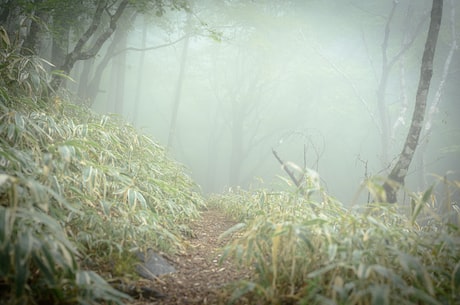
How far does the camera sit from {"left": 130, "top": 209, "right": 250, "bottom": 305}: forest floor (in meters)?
2.01

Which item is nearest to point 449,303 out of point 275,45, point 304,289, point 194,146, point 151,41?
point 304,289

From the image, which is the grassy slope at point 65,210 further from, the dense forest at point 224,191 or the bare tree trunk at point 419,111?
the bare tree trunk at point 419,111

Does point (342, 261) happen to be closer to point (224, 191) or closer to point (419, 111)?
point (419, 111)

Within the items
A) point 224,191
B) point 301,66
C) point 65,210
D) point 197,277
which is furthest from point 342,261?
point 301,66

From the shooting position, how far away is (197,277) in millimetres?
2441

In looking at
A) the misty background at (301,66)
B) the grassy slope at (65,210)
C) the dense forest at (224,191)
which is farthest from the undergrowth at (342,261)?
the misty background at (301,66)

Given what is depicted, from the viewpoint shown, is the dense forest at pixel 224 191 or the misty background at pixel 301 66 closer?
the dense forest at pixel 224 191

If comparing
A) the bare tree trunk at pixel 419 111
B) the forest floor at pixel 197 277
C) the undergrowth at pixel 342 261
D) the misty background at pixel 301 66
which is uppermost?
the misty background at pixel 301 66

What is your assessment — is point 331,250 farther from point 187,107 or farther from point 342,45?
point 187,107

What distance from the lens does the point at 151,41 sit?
19.1 metres

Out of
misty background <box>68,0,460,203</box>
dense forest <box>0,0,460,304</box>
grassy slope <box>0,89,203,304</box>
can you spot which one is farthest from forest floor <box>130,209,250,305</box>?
misty background <box>68,0,460,203</box>

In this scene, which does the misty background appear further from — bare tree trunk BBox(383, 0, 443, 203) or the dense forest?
bare tree trunk BBox(383, 0, 443, 203)

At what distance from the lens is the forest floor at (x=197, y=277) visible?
2.01 m

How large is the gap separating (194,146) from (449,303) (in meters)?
28.2
